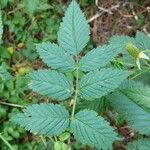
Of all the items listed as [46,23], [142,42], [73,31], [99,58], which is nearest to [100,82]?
[99,58]

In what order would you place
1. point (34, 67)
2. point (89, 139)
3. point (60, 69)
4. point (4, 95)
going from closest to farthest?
point (89, 139) → point (60, 69) → point (4, 95) → point (34, 67)

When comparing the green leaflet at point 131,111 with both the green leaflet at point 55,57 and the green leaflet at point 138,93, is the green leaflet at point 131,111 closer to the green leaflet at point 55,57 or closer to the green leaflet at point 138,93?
the green leaflet at point 138,93

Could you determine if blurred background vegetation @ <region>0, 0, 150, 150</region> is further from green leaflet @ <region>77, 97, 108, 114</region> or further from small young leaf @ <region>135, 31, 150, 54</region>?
green leaflet @ <region>77, 97, 108, 114</region>

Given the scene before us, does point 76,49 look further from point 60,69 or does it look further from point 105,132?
point 105,132

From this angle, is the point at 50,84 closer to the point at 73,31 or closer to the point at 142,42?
the point at 73,31

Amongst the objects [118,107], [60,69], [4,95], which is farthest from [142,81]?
[4,95]

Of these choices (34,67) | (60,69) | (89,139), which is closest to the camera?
(89,139)
